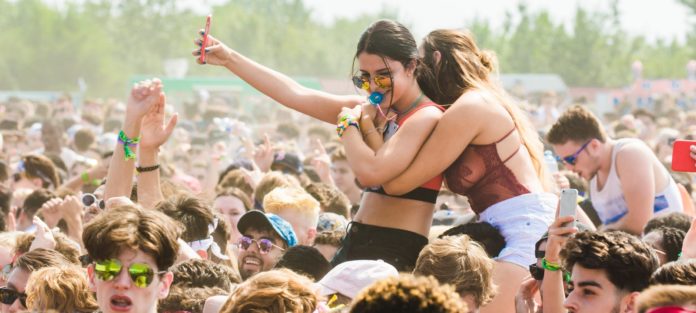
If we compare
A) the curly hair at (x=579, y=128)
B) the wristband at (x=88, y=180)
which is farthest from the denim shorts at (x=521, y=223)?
the wristband at (x=88, y=180)

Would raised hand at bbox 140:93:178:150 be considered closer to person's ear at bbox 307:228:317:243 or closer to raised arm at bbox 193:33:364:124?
raised arm at bbox 193:33:364:124

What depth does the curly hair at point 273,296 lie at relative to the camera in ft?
14.5

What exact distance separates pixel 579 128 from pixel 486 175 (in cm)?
238

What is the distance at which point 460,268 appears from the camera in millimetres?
5035

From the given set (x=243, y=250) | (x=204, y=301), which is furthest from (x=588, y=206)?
(x=204, y=301)

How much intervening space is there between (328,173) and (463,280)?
17.9ft

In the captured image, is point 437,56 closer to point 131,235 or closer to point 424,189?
point 424,189

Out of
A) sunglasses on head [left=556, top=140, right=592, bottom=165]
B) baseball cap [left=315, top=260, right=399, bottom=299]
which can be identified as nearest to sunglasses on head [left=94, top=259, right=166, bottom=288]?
baseball cap [left=315, top=260, right=399, bottom=299]

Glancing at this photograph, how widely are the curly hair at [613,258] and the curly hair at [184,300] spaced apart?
4.91 ft

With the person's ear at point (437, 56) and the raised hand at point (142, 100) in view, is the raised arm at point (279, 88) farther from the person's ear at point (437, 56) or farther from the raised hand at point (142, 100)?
the person's ear at point (437, 56)

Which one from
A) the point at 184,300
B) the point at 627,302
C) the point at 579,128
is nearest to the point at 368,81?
the point at 184,300

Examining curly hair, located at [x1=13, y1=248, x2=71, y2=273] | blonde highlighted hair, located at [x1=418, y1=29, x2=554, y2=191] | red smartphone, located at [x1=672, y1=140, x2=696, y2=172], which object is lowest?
curly hair, located at [x1=13, y1=248, x2=71, y2=273]

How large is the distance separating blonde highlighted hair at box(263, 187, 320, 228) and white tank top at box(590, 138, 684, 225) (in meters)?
1.80

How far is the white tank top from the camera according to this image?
7.77 metres
